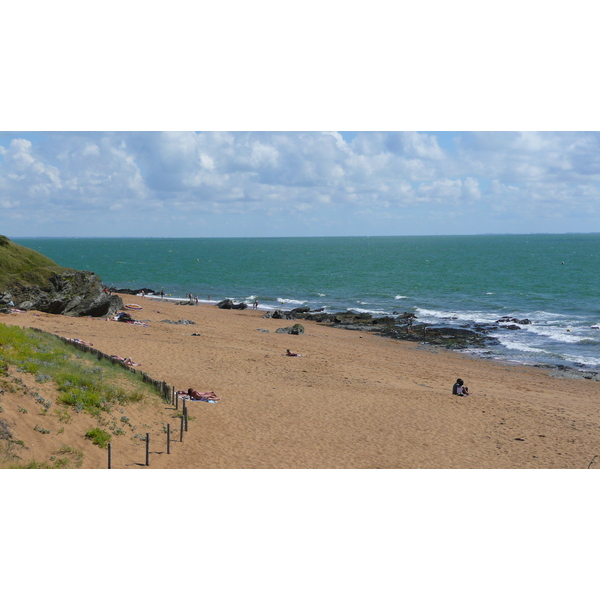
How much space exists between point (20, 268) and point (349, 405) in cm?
2286

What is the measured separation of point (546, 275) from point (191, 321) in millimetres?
61482

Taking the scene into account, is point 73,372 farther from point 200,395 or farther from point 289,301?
point 289,301

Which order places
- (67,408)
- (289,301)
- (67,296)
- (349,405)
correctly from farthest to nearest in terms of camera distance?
(289,301)
(67,296)
(349,405)
(67,408)

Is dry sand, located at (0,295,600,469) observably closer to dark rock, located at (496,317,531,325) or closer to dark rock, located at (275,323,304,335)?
dark rock, located at (275,323,304,335)

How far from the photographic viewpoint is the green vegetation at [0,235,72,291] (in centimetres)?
3038

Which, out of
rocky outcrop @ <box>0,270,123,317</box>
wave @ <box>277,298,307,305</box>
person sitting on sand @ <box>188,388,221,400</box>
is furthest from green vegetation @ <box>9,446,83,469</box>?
wave @ <box>277,298,307,305</box>

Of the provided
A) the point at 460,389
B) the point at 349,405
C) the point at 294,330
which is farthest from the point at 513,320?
the point at 349,405

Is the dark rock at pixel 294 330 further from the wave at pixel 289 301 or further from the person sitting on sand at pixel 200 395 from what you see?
the wave at pixel 289 301

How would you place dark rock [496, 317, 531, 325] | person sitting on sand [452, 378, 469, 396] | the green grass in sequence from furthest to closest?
dark rock [496, 317, 531, 325], person sitting on sand [452, 378, 469, 396], the green grass

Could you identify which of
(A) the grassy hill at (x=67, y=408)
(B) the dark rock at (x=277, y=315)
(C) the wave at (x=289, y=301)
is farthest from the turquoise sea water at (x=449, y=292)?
(A) the grassy hill at (x=67, y=408)

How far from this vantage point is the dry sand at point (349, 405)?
14336 mm

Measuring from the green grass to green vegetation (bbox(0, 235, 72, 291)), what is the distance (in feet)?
47.9

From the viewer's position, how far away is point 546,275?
78.9 meters

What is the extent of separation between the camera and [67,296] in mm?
31188
